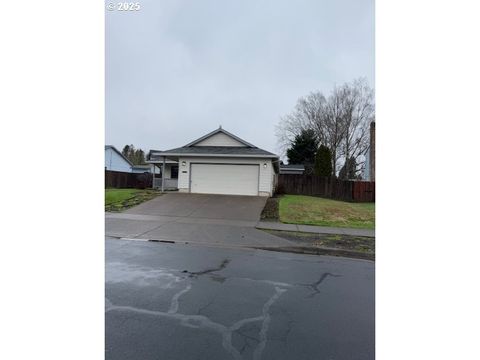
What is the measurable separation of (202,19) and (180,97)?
23539 millimetres

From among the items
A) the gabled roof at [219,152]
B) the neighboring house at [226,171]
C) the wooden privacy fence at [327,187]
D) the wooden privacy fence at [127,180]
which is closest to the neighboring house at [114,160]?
the wooden privacy fence at [127,180]

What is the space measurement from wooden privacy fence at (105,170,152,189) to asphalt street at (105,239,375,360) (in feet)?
64.1

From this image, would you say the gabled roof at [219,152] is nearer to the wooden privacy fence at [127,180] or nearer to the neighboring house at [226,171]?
the neighboring house at [226,171]

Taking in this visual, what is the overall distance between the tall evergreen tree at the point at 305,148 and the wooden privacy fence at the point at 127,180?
725 inches

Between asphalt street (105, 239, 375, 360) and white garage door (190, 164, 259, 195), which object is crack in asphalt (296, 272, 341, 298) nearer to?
asphalt street (105, 239, 375, 360)

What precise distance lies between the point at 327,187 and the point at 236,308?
66.5 ft

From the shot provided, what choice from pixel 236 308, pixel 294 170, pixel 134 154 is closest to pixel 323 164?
pixel 294 170

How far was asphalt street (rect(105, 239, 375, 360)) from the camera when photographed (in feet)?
8.14

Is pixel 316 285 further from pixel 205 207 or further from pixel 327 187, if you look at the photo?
pixel 327 187

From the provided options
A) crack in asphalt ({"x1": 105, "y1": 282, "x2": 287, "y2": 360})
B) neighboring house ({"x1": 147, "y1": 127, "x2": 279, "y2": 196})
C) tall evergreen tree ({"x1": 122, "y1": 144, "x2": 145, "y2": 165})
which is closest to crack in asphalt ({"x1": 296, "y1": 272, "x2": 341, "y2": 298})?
crack in asphalt ({"x1": 105, "y1": 282, "x2": 287, "y2": 360})

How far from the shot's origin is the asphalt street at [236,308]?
8.14 ft
